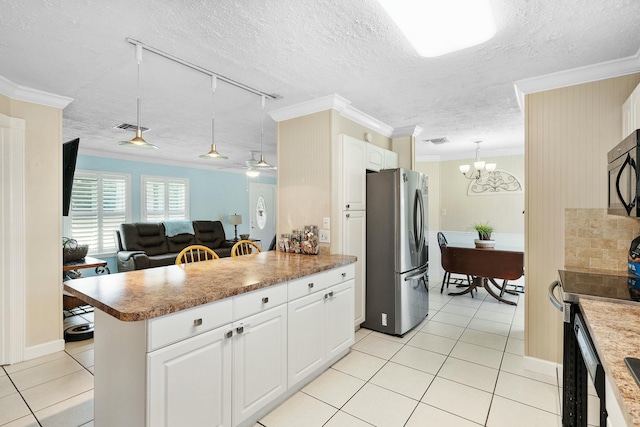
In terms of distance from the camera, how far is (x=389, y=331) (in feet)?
10.9

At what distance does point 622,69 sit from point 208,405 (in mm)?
3431

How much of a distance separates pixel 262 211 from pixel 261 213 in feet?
0.22

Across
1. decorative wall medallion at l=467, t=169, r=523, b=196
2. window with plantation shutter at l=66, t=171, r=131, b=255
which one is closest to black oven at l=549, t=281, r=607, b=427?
decorative wall medallion at l=467, t=169, r=523, b=196

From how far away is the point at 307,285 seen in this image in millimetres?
2318

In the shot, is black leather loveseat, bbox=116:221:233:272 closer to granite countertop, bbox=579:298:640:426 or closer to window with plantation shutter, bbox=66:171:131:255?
window with plantation shutter, bbox=66:171:131:255

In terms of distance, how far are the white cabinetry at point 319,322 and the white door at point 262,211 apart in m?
6.18

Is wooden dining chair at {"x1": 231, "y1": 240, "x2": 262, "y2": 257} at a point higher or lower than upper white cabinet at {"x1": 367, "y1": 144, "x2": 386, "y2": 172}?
lower

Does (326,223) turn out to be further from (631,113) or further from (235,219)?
(235,219)

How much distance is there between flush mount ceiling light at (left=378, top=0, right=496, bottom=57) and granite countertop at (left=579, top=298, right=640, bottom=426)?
5.01 ft

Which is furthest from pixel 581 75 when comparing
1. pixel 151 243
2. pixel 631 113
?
pixel 151 243

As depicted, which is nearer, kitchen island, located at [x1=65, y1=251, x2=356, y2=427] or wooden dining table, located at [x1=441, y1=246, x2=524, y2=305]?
kitchen island, located at [x1=65, y1=251, x2=356, y2=427]

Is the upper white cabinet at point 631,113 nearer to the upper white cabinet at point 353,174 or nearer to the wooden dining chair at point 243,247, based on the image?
the upper white cabinet at point 353,174

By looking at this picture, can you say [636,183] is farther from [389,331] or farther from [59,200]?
[59,200]

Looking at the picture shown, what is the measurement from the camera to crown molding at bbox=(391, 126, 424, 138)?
4027 millimetres
